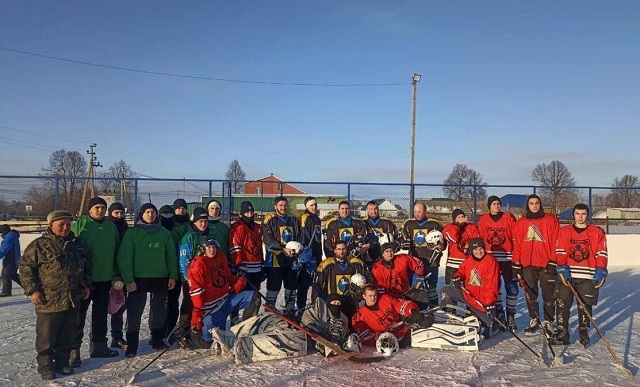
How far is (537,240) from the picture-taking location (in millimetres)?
5938

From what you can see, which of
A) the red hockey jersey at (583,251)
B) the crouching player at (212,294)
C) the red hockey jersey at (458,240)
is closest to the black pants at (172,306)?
the crouching player at (212,294)

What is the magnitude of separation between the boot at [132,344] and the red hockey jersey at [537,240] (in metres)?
4.53

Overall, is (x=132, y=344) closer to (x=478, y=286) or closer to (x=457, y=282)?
(x=457, y=282)

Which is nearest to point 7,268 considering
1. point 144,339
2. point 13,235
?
point 13,235

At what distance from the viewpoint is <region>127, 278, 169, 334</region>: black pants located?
5082 millimetres

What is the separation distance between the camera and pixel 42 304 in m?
4.25

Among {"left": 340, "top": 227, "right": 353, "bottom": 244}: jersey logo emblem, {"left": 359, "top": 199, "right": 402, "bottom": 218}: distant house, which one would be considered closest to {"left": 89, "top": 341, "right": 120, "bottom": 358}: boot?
{"left": 340, "top": 227, "right": 353, "bottom": 244}: jersey logo emblem

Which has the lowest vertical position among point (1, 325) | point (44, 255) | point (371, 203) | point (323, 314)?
point (1, 325)

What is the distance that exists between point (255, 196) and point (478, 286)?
7.54 meters

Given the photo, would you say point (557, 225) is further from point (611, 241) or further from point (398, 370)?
point (611, 241)

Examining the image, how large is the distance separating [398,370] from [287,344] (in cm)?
113

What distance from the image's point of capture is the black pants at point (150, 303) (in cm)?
508

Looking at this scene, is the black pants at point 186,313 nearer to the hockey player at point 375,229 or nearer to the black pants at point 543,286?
the hockey player at point 375,229

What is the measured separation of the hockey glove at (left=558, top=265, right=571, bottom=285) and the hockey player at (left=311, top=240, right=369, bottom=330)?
A: 7.21 ft
